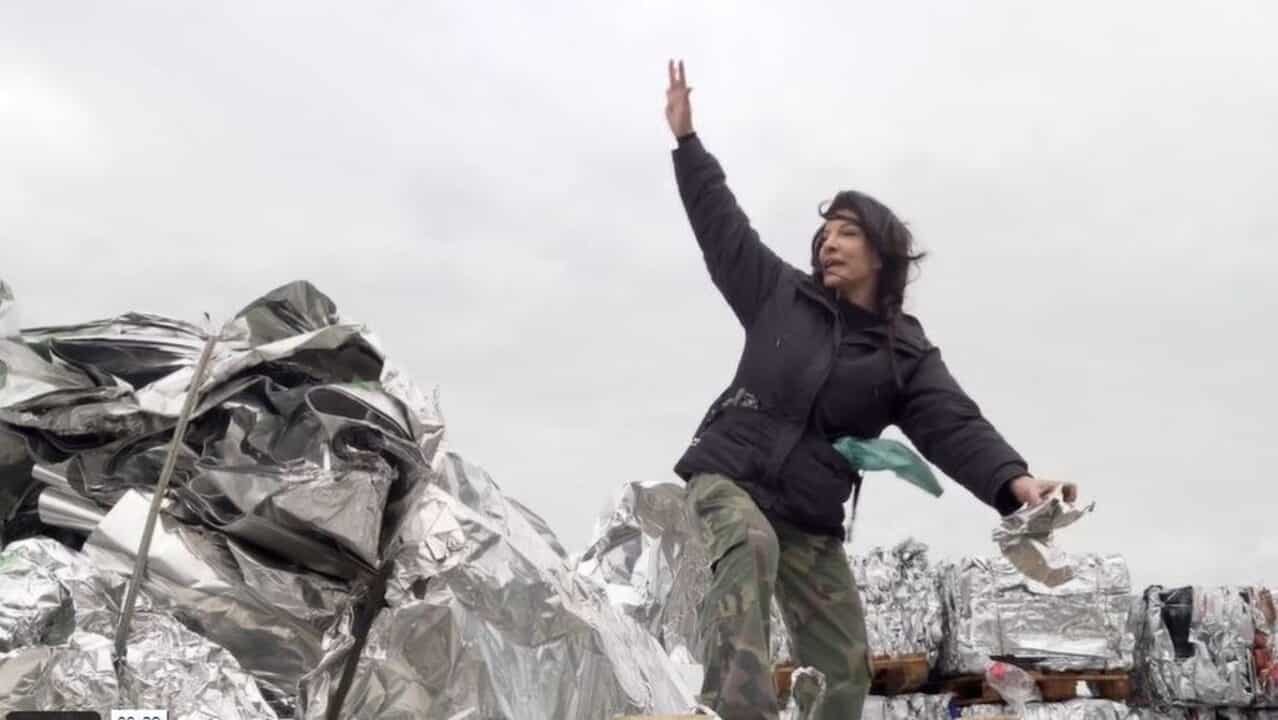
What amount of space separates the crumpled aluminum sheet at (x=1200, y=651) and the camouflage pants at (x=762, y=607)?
247 centimetres

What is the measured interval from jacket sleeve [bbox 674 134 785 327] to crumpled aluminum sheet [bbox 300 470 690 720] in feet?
2.49

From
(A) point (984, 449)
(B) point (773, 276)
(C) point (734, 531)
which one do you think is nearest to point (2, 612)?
(C) point (734, 531)

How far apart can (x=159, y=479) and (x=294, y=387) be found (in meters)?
0.30

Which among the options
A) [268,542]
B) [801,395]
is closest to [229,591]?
[268,542]

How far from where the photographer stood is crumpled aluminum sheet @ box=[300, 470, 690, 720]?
230cm

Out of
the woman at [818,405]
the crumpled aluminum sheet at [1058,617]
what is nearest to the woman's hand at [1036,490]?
the woman at [818,405]

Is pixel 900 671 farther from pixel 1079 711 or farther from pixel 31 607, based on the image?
pixel 31 607

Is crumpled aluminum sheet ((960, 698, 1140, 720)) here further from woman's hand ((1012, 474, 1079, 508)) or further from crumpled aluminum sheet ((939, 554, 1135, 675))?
woman's hand ((1012, 474, 1079, 508))

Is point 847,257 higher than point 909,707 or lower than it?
higher

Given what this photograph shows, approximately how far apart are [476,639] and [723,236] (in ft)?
3.74

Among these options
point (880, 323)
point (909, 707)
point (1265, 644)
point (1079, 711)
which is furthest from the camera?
point (909, 707)

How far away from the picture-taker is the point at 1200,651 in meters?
5.01

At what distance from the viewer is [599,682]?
104 inches

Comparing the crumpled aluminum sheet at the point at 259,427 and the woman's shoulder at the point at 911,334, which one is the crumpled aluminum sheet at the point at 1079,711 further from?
the crumpled aluminum sheet at the point at 259,427
